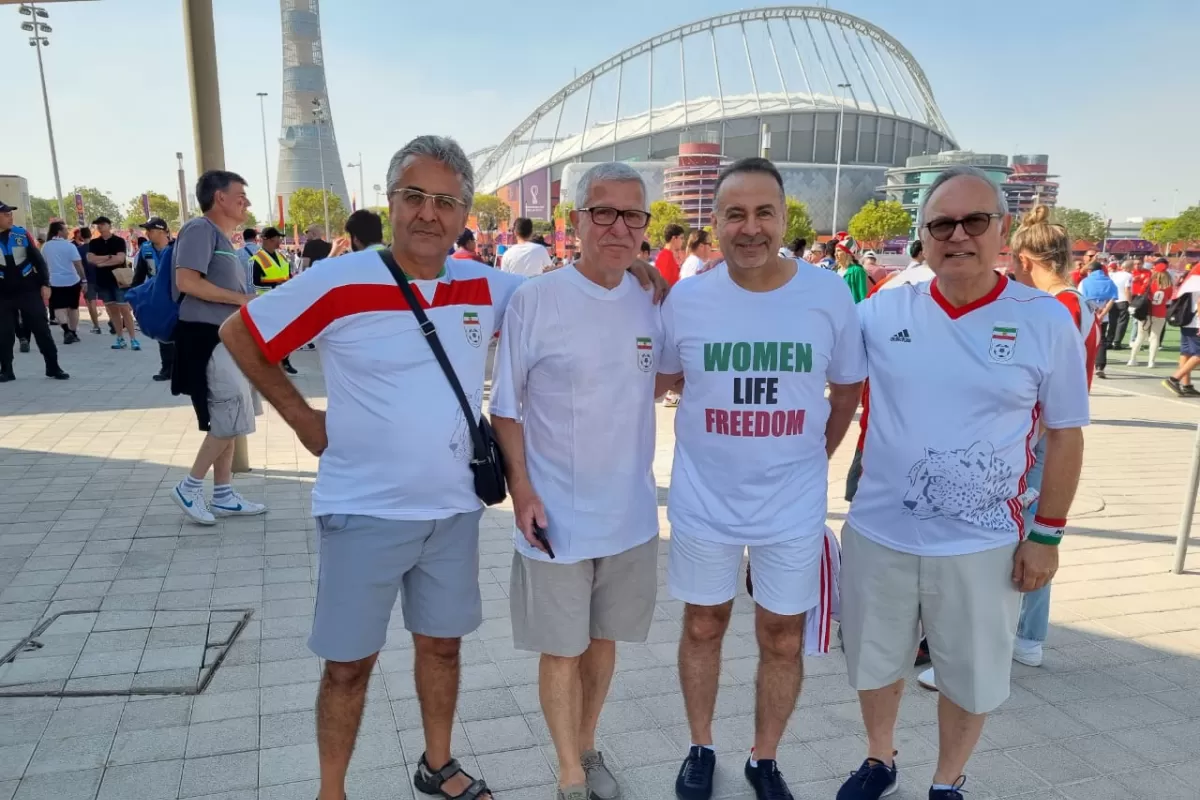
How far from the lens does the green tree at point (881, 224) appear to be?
70500 mm

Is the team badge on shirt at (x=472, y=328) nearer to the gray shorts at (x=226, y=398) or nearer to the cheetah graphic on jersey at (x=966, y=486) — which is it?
the cheetah graphic on jersey at (x=966, y=486)

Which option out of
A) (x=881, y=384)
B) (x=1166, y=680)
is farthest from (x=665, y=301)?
(x=1166, y=680)

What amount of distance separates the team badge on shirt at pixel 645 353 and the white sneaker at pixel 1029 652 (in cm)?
225

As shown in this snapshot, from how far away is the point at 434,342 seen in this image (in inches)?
85.9

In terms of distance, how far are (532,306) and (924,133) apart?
114 metres

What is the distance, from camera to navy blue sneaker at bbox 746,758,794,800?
2430 mm

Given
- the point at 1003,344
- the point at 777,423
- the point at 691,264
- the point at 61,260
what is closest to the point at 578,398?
the point at 777,423

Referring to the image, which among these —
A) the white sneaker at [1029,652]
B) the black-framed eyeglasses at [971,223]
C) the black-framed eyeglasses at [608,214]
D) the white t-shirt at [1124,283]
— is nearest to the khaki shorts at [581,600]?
the black-framed eyeglasses at [608,214]

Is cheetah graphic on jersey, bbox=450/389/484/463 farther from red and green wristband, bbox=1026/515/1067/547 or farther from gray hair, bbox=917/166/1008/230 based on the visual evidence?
red and green wristband, bbox=1026/515/1067/547

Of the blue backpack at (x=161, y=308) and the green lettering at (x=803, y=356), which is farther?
the blue backpack at (x=161, y=308)

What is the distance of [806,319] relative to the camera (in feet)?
7.56

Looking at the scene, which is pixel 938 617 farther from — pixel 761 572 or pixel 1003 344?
pixel 1003 344

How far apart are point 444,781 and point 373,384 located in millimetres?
1292

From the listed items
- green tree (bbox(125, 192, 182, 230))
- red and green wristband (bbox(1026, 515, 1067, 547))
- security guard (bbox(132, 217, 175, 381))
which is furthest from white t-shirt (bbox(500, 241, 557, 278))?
green tree (bbox(125, 192, 182, 230))
